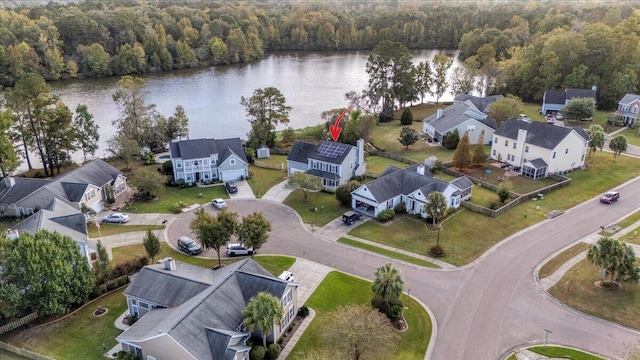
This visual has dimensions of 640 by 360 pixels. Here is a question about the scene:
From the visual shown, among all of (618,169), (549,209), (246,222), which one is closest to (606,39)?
(618,169)

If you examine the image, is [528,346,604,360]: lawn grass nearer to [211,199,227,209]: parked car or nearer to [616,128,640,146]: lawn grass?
[211,199,227,209]: parked car

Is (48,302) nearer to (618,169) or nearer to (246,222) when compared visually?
(246,222)

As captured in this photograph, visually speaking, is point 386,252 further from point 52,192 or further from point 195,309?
point 52,192

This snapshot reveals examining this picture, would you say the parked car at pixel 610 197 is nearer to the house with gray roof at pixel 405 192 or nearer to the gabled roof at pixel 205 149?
the house with gray roof at pixel 405 192

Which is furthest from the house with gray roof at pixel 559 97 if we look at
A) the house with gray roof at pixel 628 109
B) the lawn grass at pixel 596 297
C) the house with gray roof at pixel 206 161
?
the house with gray roof at pixel 206 161

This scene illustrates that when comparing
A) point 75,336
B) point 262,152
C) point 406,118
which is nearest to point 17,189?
point 75,336

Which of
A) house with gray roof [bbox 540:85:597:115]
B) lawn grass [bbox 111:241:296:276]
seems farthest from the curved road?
house with gray roof [bbox 540:85:597:115]

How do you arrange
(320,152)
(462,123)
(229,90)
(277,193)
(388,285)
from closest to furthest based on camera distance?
(388,285) → (277,193) → (320,152) → (462,123) → (229,90)
